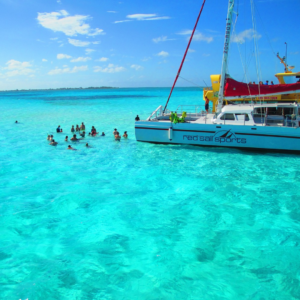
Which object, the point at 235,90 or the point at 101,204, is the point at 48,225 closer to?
the point at 101,204

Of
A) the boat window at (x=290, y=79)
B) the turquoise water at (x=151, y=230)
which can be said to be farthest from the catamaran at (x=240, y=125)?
the boat window at (x=290, y=79)

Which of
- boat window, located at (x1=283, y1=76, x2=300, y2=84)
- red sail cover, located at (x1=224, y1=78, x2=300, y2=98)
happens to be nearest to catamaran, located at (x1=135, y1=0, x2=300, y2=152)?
red sail cover, located at (x1=224, y1=78, x2=300, y2=98)

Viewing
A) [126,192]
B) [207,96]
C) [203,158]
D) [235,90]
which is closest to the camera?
[126,192]

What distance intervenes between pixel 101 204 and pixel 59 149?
33.3 feet

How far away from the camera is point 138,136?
1888cm

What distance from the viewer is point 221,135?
1659 centimetres

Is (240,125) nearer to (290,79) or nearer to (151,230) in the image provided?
(290,79)

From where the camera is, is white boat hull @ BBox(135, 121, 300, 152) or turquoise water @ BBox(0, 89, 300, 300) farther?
white boat hull @ BBox(135, 121, 300, 152)

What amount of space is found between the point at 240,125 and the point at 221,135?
132 cm

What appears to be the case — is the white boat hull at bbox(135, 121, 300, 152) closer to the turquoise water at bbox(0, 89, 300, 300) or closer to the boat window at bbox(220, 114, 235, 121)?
the boat window at bbox(220, 114, 235, 121)

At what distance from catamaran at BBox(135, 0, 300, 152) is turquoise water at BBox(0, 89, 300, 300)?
1612mm

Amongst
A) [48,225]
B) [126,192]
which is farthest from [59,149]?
[48,225]

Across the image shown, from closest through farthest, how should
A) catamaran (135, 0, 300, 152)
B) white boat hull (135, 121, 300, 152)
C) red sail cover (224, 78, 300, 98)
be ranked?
white boat hull (135, 121, 300, 152) < catamaran (135, 0, 300, 152) < red sail cover (224, 78, 300, 98)

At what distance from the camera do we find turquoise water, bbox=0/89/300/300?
6.19 meters
